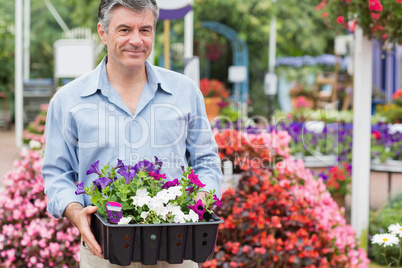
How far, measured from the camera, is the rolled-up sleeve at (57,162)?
6.35 feet

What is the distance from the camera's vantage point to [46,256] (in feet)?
12.2

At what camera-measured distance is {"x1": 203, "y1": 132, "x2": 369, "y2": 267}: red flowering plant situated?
349cm

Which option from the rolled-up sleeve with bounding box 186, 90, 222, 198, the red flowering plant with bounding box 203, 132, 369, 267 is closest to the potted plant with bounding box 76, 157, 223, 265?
the rolled-up sleeve with bounding box 186, 90, 222, 198

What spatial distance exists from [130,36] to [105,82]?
0.72 ft

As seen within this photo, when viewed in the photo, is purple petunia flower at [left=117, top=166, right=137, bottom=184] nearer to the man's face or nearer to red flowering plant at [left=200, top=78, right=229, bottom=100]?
the man's face

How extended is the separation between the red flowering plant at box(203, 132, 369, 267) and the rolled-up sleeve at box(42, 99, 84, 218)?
1655mm

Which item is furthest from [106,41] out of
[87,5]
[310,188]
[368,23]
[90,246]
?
[87,5]

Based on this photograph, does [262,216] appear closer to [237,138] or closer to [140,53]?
[237,138]

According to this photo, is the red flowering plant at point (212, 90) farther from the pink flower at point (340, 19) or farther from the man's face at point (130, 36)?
the man's face at point (130, 36)

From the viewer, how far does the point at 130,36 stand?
1.91 meters

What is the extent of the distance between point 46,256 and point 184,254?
2.20 metres

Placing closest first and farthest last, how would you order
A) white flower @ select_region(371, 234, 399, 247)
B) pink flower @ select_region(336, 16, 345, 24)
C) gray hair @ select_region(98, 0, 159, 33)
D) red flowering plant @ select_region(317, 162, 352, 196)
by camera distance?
1. gray hair @ select_region(98, 0, 159, 33)
2. white flower @ select_region(371, 234, 399, 247)
3. pink flower @ select_region(336, 16, 345, 24)
4. red flowering plant @ select_region(317, 162, 352, 196)

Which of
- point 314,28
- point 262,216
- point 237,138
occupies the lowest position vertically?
point 262,216

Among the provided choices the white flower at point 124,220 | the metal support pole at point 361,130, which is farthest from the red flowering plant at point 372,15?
the white flower at point 124,220
